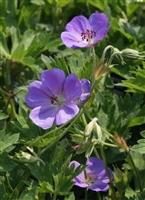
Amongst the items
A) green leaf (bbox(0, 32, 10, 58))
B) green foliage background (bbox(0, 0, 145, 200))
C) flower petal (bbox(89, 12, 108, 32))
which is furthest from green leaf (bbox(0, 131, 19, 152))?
green leaf (bbox(0, 32, 10, 58))

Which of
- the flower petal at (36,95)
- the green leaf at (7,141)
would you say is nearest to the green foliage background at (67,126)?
the green leaf at (7,141)

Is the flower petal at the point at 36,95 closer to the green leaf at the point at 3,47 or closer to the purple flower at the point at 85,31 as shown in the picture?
the purple flower at the point at 85,31

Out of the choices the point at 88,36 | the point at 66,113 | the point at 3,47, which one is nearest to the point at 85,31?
the point at 88,36

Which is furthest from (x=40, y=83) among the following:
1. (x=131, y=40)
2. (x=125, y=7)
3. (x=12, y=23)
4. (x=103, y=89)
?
(x=125, y=7)

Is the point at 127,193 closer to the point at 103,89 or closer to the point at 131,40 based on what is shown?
the point at 103,89

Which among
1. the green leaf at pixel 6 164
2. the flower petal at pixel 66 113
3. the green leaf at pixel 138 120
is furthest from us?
the green leaf at pixel 138 120

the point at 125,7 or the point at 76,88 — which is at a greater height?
the point at 76,88

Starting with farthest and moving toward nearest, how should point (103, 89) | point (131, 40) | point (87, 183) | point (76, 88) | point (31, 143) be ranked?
point (131, 40), point (103, 89), point (87, 183), point (31, 143), point (76, 88)

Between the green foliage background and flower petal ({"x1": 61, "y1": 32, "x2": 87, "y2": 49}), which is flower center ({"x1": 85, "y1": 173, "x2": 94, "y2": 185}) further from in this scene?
flower petal ({"x1": 61, "y1": 32, "x2": 87, "y2": 49})

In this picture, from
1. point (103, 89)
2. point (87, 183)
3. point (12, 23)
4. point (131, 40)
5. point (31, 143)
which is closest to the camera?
point (31, 143)
